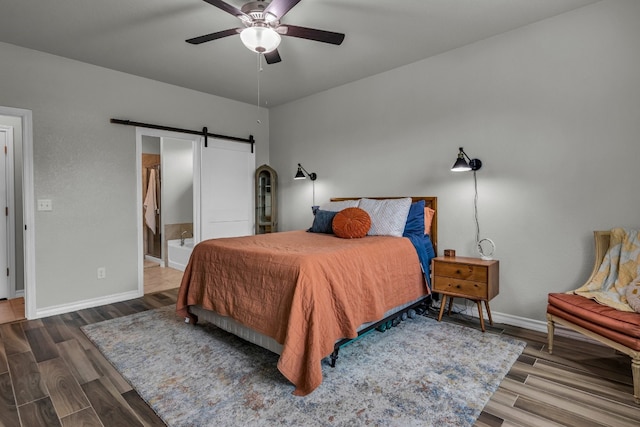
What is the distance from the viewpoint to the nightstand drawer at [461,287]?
280 centimetres

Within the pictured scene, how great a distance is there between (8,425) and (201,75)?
3.62 m

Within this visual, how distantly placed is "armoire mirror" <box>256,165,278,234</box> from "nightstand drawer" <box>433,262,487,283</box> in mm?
2862

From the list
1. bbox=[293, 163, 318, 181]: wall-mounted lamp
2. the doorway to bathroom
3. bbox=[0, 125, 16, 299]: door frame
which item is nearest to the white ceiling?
the doorway to bathroom

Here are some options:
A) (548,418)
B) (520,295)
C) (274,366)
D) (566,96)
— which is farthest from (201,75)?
(548,418)

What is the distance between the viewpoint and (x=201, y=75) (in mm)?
3979

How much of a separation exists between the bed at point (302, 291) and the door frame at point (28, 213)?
169 cm

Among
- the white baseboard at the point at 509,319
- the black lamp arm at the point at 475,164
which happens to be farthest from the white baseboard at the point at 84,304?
the black lamp arm at the point at 475,164

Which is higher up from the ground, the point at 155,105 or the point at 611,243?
the point at 155,105

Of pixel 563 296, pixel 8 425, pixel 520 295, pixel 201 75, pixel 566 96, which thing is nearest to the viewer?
pixel 8 425

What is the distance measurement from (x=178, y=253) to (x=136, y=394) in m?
3.83

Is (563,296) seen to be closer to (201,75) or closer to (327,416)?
(327,416)

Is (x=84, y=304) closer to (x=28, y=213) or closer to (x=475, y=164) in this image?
(x=28, y=213)

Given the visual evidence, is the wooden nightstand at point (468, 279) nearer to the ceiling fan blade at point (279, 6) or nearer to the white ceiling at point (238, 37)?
the white ceiling at point (238, 37)

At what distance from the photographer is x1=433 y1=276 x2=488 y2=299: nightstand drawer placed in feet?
9.18
